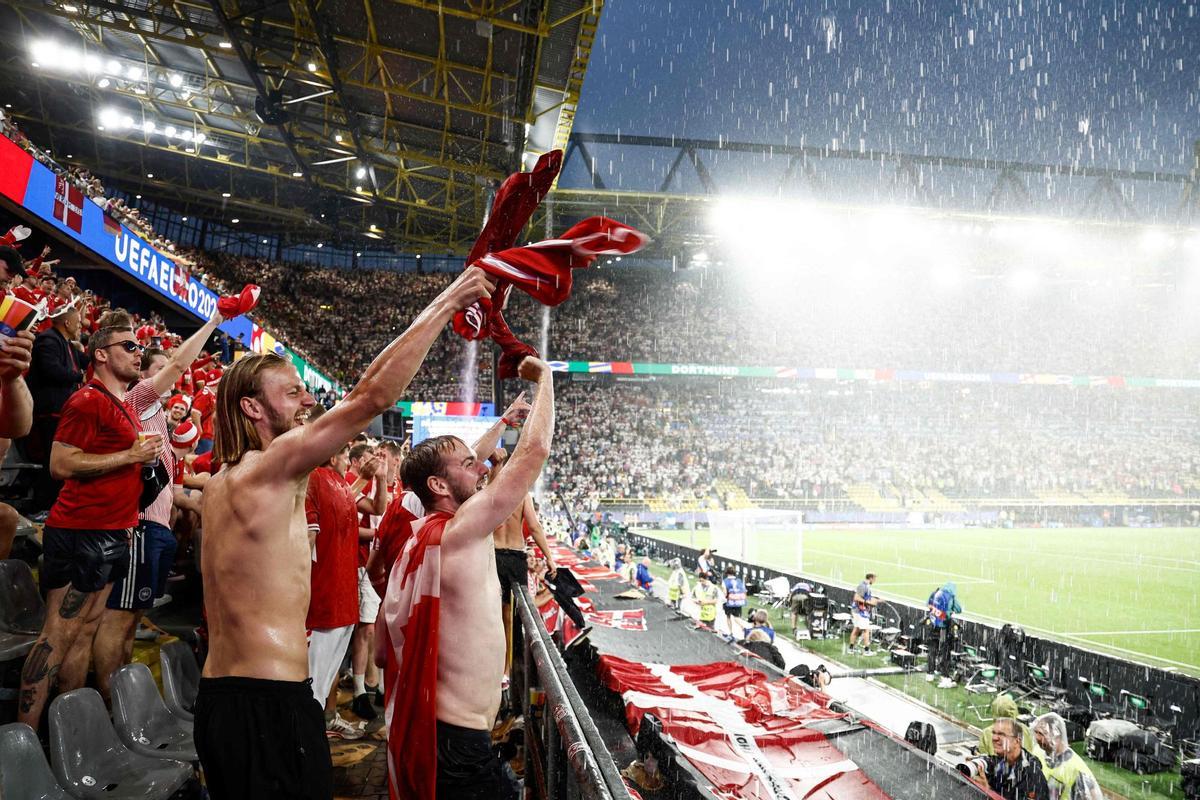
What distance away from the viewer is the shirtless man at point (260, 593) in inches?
71.8

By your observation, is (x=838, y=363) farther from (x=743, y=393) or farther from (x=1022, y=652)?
(x=1022, y=652)

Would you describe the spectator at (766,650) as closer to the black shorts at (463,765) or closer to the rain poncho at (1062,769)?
the rain poncho at (1062,769)

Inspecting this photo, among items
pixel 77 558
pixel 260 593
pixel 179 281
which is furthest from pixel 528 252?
pixel 179 281

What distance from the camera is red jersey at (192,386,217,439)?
5.54 meters

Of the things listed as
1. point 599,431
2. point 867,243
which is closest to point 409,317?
point 599,431

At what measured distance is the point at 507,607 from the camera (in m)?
5.30

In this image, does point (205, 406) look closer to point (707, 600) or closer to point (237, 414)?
point (237, 414)

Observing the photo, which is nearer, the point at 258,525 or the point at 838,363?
the point at 258,525

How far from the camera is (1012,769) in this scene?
5.13m

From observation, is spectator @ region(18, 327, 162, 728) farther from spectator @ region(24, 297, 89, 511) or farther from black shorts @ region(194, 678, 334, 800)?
black shorts @ region(194, 678, 334, 800)

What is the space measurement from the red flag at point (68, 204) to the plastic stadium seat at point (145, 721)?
8690mm

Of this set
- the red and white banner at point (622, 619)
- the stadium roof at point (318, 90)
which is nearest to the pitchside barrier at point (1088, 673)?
the red and white banner at point (622, 619)

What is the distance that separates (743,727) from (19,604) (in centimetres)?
423

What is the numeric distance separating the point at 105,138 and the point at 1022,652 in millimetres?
27757
